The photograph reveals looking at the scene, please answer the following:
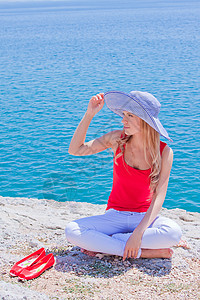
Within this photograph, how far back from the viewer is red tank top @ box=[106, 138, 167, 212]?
13.9 ft

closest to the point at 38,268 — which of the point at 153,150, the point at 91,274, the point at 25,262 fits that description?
the point at 25,262

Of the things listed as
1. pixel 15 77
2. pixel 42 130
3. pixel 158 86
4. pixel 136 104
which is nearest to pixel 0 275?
pixel 136 104

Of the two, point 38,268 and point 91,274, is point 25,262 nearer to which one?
point 38,268

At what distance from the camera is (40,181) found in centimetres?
1005

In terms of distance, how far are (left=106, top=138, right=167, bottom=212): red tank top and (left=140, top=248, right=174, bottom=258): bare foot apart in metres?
0.43

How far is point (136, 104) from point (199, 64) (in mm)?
21473

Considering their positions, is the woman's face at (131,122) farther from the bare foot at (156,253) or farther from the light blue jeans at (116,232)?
the bare foot at (156,253)

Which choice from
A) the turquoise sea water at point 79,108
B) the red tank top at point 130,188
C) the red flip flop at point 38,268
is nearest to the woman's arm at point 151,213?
the red tank top at point 130,188

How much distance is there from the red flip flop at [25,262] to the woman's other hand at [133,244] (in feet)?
2.80

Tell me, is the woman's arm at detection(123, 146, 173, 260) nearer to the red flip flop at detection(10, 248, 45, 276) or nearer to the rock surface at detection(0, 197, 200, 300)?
the rock surface at detection(0, 197, 200, 300)

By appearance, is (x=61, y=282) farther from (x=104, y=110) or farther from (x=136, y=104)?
(x=104, y=110)

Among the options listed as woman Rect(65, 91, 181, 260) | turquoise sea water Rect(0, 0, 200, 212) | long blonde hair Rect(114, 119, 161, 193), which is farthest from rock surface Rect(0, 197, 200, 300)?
turquoise sea water Rect(0, 0, 200, 212)

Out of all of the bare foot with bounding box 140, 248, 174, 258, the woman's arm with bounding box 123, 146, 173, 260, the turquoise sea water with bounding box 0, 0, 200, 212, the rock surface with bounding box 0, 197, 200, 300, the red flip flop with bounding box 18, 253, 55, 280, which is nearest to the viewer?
the rock surface with bounding box 0, 197, 200, 300

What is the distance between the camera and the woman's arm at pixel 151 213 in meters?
4.06
